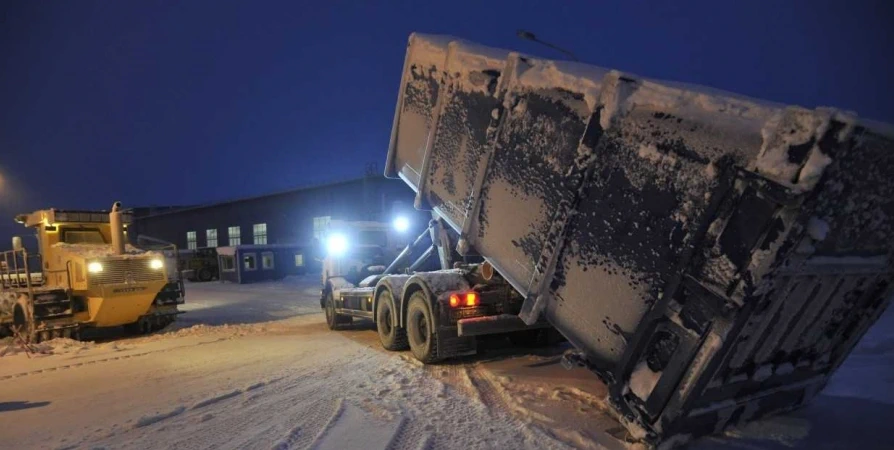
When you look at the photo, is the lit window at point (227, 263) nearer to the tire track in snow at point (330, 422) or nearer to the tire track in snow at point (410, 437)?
the tire track in snow at point (330, 422)

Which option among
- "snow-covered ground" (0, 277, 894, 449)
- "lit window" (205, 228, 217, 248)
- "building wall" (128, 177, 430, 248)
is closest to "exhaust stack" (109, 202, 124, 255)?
"snow-covered ground" (0, 277, 894, 449)

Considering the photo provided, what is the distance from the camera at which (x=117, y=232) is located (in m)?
11.9

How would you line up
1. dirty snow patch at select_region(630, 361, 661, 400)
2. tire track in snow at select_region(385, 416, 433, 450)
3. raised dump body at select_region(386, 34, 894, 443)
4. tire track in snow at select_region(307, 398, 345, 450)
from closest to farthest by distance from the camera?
raised dump body at select_region(386, 34, 894, 443)
dirty snow patch at select_region(630, 361, 661, 400)
tire track in snow at select_region(385, 416, 433, 450)
tire track in snow at select_region(307, 398, 345, 450)

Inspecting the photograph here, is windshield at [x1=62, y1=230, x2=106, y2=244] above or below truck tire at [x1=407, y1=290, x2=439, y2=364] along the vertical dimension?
below

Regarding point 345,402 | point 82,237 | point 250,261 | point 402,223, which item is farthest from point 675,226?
point 250,261

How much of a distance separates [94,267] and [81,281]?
412 millimetres

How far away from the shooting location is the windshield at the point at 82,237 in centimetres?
1243

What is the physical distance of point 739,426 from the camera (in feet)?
15.1

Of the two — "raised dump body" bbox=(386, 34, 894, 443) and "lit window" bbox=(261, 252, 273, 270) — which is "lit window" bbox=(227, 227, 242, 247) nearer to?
"lit window" bbox=(261, 252, 273, 270)

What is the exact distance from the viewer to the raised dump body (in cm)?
324

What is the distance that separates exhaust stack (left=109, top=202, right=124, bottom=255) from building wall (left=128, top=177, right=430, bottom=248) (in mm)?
16790

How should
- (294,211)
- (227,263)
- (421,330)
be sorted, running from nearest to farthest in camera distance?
(421,330) → (227,263) → (294,211)

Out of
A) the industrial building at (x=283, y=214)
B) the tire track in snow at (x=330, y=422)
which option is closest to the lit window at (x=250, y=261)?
the industrial building at (x=283, y=214)

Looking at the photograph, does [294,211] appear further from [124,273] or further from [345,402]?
[345,402]
